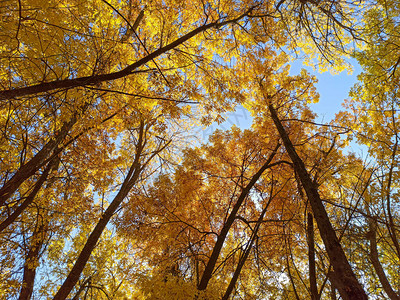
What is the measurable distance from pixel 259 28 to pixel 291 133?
11.5ft

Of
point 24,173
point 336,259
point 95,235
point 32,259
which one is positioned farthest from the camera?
point 95,235

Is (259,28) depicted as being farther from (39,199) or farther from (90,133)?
(39,199)

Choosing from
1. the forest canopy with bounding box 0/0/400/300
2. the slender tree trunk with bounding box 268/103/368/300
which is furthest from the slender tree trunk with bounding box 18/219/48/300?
the slender tree trunk with bounding box 268/103/368/300

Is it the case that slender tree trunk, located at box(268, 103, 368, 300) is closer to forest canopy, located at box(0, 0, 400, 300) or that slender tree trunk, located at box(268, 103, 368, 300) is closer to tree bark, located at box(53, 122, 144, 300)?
forest canopy, located at box(0, 0, 400, 300)

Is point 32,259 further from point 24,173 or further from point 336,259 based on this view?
point 336,259

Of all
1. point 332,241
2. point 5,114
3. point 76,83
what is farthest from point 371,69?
point 5,114

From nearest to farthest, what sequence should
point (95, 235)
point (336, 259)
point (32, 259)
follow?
point (336, 259) → point (32, 259) → point (95, 235)

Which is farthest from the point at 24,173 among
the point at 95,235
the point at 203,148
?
the point at 203,148

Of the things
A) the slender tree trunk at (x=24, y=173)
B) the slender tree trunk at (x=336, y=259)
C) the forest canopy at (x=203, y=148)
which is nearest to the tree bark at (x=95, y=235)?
the forest canopy at (x=203, y=148)

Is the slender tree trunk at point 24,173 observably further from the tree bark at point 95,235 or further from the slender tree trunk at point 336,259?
the slender tree trunk at point 336,259

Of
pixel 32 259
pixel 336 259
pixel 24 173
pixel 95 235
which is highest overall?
pixel 336 259

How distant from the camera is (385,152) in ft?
20.3

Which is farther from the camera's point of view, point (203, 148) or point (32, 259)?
point (203, 148)

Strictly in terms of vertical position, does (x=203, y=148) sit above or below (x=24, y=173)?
above
